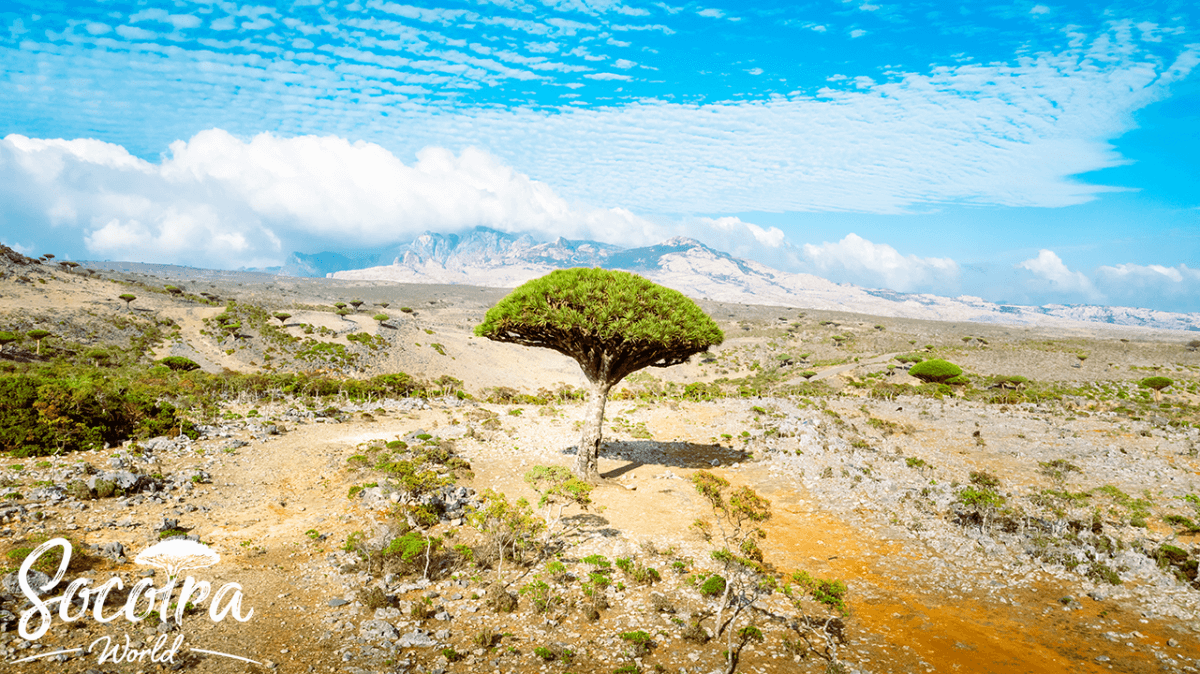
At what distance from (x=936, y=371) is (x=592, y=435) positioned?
4775 cm

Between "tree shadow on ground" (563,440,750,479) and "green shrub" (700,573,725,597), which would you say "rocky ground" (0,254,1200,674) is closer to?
"tree shadow on ground" (563,440,750,479)

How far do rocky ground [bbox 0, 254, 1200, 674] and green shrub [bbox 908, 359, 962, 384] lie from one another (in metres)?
22.6

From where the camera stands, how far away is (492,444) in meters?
23.9

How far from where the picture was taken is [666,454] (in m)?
24.0

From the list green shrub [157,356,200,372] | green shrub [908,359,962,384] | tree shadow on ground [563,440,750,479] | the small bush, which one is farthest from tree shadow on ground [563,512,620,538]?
green shrub [908,359,962,384]

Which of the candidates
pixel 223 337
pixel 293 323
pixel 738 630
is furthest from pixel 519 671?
pixel 293 323

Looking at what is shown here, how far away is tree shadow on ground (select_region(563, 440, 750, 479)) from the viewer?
74.3 feet

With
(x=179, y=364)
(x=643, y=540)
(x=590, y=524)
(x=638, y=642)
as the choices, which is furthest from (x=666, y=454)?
(x=179, y=364)

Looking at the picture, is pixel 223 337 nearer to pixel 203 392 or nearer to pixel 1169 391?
pixel 203 392

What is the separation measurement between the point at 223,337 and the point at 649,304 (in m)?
63.1

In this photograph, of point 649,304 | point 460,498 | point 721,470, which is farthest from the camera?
point 721,470

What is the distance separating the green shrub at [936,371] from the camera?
51562mm

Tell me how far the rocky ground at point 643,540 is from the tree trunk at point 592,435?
3.67ft

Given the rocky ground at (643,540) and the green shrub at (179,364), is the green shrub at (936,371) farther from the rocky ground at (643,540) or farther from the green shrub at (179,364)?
the green shrub at (179,364)
